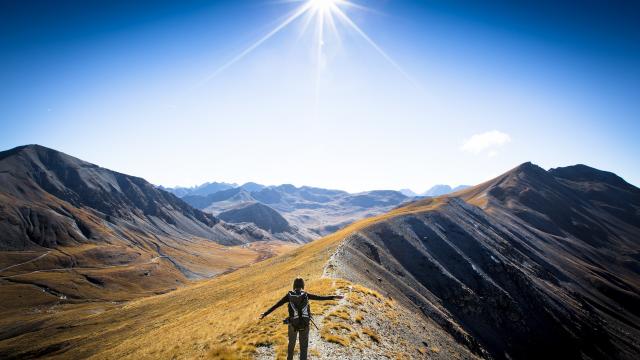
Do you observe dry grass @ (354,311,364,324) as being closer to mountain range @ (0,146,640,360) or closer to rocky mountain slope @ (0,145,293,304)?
mountain range @ (0,146,640,360)

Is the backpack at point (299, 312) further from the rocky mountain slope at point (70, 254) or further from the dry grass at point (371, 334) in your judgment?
the rocky mountain slope at point (70, 254)

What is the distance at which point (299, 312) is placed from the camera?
11.9m

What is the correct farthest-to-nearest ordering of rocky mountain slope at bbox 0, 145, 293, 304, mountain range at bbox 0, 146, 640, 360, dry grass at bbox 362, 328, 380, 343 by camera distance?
rocky mountain slope at bbox 0, 145, 293, 304, mountain range at bbox 0, 146, 640, 360, dry grass at bbox 362, 328, 380, 343

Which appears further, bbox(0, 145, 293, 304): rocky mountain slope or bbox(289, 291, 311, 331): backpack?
bbox(0, 145, 293, 304): rocky mountain slope

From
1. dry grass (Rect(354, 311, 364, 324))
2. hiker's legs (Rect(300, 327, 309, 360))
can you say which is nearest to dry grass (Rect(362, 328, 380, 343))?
dry grass (Rect(354, 311, 364, 324))

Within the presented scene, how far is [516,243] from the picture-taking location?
4040 inches

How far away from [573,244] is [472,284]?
12025 cm

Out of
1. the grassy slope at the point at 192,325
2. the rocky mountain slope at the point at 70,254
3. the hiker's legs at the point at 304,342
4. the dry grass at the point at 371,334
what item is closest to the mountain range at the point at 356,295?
the dry grass at the point at 371,334

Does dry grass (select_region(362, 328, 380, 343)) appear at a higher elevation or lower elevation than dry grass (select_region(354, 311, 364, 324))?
lower

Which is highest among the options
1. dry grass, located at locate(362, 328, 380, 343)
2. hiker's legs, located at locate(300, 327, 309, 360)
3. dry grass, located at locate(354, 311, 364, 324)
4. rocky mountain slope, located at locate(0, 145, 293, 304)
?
hiker's legs, located at locate(300, 327, 309, 360)

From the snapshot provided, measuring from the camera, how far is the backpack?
11.8 m

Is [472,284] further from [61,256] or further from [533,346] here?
[61,256]

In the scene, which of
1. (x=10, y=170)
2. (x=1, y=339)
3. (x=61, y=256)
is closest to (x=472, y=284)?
(x=1, y=339)

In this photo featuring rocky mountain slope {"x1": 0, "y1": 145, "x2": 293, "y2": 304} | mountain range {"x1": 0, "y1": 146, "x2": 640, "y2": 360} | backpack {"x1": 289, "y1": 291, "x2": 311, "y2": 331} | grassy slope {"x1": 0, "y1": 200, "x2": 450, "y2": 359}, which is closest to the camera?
backpack {"x1": 289, "y1": 291, "x2": 311, "y2": 331}
